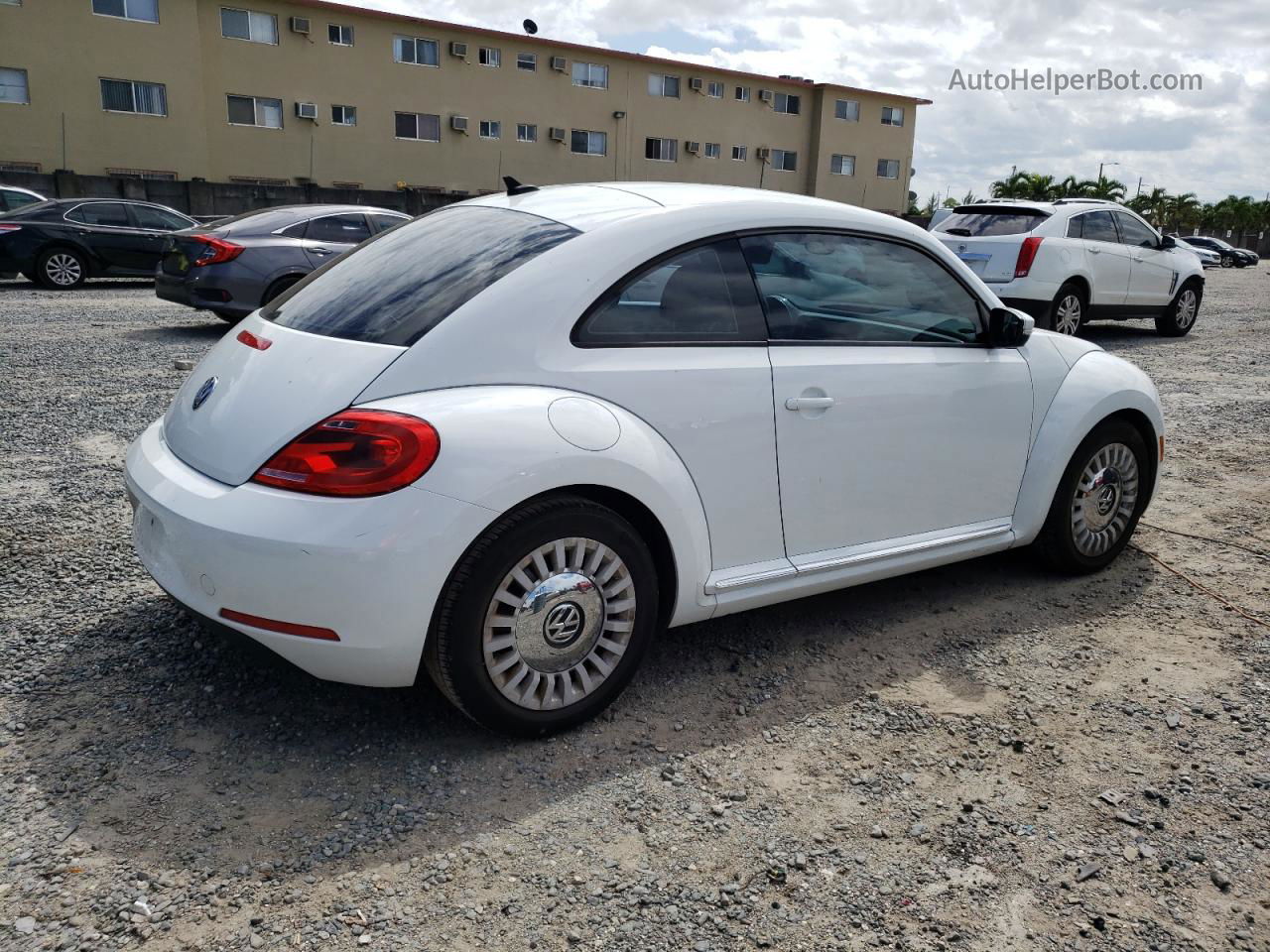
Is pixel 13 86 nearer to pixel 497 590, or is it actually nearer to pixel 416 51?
pixel 416 51

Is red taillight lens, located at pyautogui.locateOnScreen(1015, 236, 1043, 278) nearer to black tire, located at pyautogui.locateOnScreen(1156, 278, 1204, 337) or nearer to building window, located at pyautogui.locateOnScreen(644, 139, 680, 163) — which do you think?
black tire, located at pyautogui.locateOnScreen(1156, 278, 1204, 337)

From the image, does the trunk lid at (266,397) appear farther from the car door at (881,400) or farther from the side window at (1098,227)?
the side window at (1098,227)

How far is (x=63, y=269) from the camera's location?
615 inches

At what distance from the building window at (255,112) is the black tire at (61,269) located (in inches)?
833

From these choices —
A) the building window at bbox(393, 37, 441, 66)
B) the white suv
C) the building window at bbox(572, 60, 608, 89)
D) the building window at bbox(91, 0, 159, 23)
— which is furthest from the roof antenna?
the building window at bbox(572, 60, 608, 89)

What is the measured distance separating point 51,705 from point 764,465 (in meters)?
2.37

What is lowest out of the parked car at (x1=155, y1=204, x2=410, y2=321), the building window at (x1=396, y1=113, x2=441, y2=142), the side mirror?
the parked car at (x1=155, y1=204, x2=410, y2=321)

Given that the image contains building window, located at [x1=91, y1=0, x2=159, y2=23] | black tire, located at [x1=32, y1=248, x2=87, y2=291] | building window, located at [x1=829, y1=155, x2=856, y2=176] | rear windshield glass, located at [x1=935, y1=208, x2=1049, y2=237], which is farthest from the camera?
building window, located at [x1=829, y1=155, x2=856, y2=176]

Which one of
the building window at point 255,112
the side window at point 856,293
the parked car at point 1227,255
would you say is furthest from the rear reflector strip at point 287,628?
the parked car at point 1227,255

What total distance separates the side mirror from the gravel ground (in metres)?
1.11

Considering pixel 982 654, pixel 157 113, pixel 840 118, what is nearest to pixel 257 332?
pixel 982 654

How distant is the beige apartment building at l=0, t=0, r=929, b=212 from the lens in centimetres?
3111

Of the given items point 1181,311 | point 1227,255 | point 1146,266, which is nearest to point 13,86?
point 1146,266

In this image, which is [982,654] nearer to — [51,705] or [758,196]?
[758,196]
